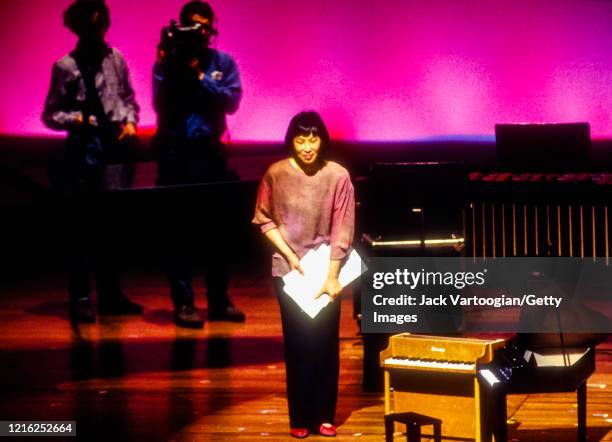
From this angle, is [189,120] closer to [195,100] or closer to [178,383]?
[195,100]

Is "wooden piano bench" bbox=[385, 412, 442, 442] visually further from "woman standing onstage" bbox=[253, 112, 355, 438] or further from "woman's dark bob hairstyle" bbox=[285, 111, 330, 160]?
"woman's dark bob hairstyle" bbox=[285, 111, 330, 160]

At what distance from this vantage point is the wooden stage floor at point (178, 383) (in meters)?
5.89

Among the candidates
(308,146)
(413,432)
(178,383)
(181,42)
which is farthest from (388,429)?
(181,42)

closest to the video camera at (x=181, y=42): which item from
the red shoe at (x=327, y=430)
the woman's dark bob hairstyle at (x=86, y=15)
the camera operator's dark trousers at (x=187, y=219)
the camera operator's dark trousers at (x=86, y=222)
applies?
the woman's dark bob hairstyle at (x=86, y=15)

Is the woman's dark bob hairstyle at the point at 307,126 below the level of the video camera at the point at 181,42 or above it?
below

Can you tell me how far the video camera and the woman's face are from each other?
1949 millimetres

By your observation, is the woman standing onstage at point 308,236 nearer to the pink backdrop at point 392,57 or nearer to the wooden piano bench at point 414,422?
the wooden piano bench at point 414,422

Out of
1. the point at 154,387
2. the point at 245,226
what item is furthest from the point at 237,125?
the point at 154,387

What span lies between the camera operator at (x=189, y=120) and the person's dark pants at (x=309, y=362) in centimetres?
184

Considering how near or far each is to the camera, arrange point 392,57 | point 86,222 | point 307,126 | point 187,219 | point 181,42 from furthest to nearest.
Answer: point 392,57 → point 187,219 → point 181,42 → point 86,222 → point 307,126

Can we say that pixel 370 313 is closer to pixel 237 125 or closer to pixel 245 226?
pixel 245 226

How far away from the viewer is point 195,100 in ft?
25.4

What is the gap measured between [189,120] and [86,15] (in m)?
0.83

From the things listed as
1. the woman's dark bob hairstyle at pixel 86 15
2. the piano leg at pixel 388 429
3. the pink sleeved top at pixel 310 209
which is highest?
the woman's dark bob hairstyle at pixel 86 15
